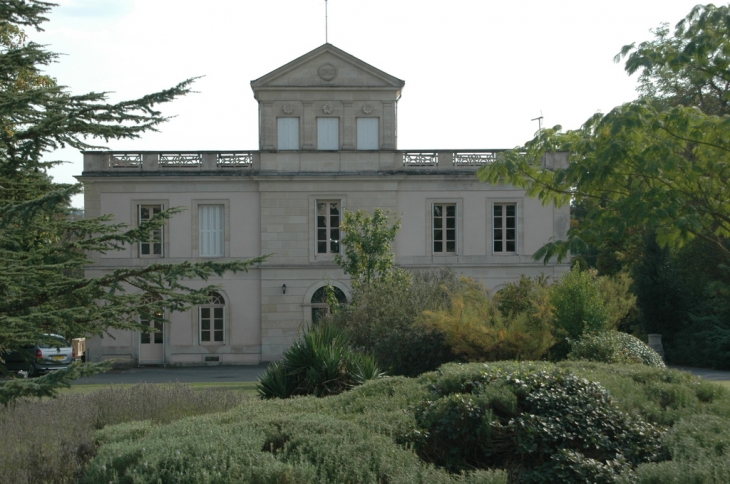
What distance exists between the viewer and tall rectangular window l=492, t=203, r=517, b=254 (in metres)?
33.3

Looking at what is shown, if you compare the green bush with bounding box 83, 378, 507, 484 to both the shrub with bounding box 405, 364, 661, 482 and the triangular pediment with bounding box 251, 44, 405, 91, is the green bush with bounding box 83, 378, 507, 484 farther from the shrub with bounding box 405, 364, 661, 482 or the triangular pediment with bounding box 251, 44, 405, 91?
the triangular pediment with bounding box 251, 44, 405, 91

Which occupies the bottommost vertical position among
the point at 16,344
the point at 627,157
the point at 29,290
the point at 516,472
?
the point at 516,472

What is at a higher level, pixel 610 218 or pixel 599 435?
pixel 610 218

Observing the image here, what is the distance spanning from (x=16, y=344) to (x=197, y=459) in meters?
3.30

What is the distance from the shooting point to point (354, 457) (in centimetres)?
714

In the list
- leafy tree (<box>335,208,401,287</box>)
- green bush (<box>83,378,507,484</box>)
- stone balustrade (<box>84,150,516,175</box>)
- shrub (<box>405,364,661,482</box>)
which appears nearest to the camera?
green bush (<box>83,378,507,484</box>)

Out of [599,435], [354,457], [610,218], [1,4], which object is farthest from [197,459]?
[610,218]

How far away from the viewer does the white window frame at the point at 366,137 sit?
3306cm

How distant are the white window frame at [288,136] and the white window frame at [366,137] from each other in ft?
7.71

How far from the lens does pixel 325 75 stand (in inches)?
1300

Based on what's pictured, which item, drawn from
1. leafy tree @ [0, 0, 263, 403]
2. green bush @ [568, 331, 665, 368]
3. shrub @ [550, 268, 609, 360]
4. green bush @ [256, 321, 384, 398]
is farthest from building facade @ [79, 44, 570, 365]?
leafy tree @ [0, 0, 263, 403]

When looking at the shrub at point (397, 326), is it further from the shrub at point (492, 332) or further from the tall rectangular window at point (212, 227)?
the tall rectangular window at point (212, 227)

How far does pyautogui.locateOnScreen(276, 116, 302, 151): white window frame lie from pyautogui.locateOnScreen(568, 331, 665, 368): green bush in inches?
789

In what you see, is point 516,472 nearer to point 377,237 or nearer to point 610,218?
point 610,218
